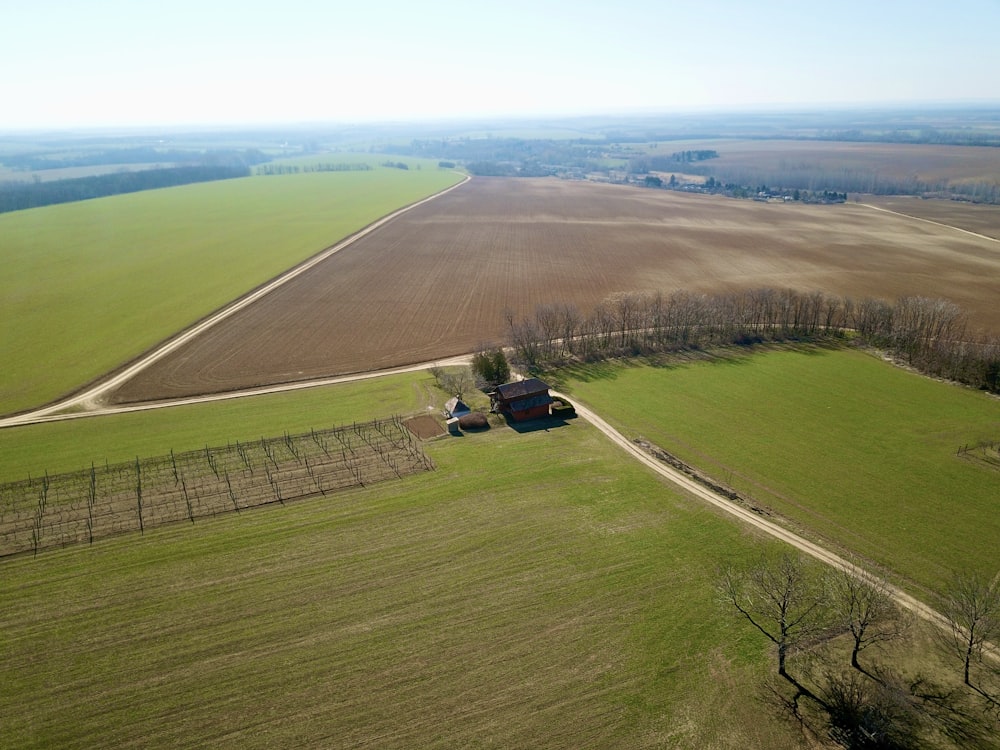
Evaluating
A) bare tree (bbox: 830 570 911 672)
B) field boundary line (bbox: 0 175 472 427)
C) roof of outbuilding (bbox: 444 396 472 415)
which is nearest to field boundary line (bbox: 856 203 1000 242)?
bare tree (bbox: 830 570 911 672)

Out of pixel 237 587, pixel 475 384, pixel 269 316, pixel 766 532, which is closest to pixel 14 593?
pixel 237 587

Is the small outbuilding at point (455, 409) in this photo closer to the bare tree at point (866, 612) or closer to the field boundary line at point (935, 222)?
the bare tree at point (866, 612)

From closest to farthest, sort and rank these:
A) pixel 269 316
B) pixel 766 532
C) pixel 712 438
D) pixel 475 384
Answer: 1. pixel 766 532
2. pixel 712 438
3. pixel 475 384
4. pixel 269 316

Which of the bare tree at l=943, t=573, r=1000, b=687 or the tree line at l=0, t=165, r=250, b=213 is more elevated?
the tree line at l=0, t=165, r=250, b=213

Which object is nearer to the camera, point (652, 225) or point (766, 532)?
point (766, 532)

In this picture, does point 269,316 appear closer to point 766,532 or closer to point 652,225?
point 766,532

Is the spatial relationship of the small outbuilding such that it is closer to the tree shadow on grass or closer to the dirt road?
the tree shadow on grass
